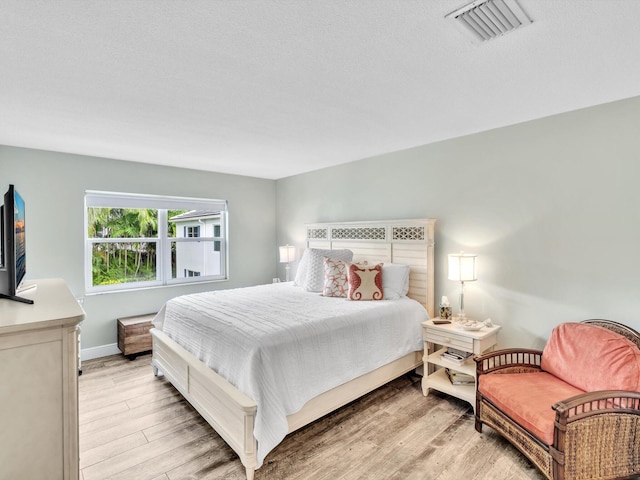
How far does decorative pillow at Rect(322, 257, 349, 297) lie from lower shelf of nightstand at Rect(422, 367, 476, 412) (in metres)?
1.12

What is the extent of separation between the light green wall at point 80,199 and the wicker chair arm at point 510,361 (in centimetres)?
375

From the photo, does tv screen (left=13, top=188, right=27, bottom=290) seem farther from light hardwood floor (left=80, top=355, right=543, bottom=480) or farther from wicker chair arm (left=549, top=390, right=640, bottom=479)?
wicker chair arm (left=549, top=390, right=640, bottom=479)

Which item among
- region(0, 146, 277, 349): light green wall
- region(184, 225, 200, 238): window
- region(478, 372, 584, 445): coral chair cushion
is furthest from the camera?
region(184, 225, 200, 238): window

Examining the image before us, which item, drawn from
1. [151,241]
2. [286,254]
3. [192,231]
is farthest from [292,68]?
[192,231]

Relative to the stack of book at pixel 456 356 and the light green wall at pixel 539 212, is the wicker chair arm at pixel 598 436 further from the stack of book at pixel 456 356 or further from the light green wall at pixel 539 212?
the stack of book at pixel 456 356

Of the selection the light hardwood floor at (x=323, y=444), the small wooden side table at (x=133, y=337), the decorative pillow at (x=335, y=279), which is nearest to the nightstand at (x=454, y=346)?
the light hardwood floor at (x=323, y=444)

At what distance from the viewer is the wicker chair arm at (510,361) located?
243cm

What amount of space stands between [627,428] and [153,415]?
3182 mm

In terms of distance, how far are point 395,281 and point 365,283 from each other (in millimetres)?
334

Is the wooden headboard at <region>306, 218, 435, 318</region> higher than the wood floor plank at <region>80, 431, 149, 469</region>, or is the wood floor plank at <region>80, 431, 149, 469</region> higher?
the wooden headboard at <region>306, 218, 435, 318</region>

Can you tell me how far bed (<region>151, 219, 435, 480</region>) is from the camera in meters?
2.05

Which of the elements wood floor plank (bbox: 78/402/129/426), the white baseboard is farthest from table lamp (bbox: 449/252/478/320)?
the white baseboard

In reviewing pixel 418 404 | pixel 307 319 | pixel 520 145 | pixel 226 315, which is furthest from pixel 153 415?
pixel 520 145

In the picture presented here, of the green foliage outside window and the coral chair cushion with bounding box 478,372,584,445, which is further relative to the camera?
the green foliage outside window
